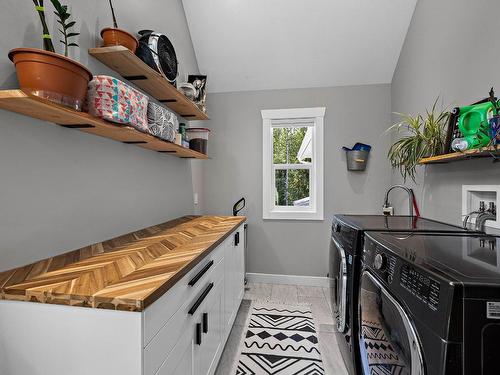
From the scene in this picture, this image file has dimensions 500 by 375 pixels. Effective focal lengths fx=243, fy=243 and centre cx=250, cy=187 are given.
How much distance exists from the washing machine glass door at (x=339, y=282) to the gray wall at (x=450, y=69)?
0.82 m

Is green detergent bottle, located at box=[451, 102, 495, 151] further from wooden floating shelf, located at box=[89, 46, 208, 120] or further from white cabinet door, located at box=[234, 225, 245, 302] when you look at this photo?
wooden floating shelf, located at box=[89, 46, 208, 120]

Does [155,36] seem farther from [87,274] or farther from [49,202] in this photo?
[87,274]

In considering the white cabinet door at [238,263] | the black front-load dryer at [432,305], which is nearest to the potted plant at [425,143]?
the black front-load dryer at [432,305]

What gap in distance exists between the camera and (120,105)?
114cm

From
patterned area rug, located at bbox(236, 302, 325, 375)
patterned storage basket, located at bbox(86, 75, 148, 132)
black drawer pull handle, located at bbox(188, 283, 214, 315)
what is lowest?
patterned area rug, located at bbox(236, 302, 325, 375)

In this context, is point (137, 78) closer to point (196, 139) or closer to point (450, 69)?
point (196, 139)

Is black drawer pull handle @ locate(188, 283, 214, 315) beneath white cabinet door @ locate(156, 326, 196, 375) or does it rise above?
above

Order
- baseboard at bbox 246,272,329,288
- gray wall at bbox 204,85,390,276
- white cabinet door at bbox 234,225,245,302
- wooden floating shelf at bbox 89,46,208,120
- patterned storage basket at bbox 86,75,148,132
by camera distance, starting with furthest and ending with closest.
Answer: baseboard at bbox 246,272,329,288, gray wall at bbox 204,85,390,276, white cabinet door at bbox 234,225,245,302, wooden floating shelf at bbox 89,46,208,120, patterned storage basket at bbox 86,75,148,132

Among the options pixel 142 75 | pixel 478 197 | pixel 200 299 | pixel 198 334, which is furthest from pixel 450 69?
pixel 198 334

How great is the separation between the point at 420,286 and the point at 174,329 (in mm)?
849

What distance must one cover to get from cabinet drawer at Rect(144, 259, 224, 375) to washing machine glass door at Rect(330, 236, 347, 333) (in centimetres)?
78

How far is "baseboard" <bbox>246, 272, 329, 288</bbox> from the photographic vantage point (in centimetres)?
301

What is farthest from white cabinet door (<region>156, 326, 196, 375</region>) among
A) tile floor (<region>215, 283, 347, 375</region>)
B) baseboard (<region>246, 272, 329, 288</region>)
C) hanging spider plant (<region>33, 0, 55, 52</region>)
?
baseboard (<region>246, 272, 329, 288</region>)

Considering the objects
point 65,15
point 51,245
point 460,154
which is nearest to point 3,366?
point 51,245
